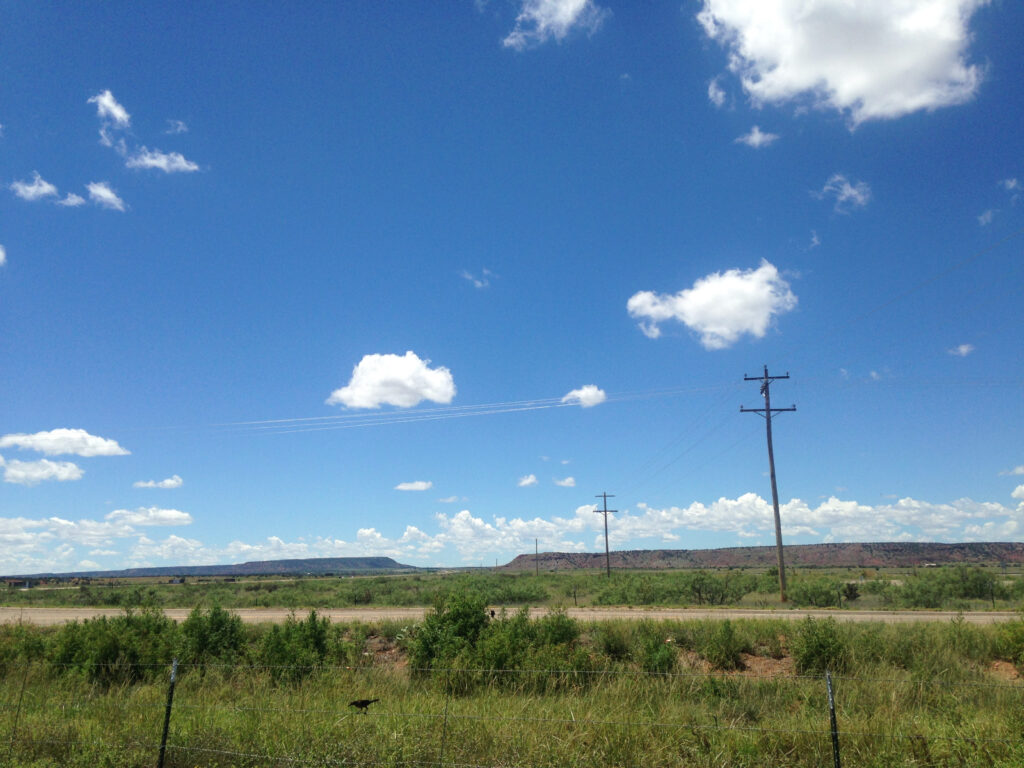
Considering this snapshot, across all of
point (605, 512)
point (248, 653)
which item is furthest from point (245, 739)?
point (605, 512)

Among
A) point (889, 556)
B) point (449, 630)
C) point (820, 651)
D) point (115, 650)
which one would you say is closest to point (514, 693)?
point (449, 630)

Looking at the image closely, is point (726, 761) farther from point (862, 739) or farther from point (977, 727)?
point (977, 727)

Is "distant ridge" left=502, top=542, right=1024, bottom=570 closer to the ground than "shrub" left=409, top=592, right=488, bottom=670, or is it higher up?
closer to the ground

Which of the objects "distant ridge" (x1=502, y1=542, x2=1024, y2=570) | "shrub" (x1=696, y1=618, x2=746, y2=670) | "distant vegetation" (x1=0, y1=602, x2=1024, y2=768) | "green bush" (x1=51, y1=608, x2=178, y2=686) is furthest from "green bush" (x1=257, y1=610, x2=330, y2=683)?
"distant ridge" (x1=502, y1=542, x2=1024, y2=570)

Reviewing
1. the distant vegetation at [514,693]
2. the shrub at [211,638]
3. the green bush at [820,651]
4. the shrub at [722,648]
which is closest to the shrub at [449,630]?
the distant vegetation at [514,693]

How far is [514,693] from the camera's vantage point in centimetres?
1358

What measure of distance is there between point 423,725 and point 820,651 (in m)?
10.9

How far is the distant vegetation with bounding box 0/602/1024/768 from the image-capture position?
9.45 metres

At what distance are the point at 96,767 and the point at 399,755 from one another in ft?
13.6

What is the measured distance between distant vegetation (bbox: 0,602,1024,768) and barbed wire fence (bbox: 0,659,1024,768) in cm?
4

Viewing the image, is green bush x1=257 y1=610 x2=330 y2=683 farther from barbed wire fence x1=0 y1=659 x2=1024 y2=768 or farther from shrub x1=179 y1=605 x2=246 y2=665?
barbed wire fence x1=0 y1=659 x2=1024 y2=768

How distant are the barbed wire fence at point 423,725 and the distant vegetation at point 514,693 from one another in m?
0.04

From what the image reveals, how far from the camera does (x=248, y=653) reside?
59.7 feet

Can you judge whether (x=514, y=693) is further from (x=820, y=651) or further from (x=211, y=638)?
(x=211, y=638)
